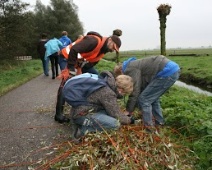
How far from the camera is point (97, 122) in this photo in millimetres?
4535

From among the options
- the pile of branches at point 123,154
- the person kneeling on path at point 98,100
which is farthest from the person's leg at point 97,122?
the pile of branches at point 123,154

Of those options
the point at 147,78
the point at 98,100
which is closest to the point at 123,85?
the point at 98,100

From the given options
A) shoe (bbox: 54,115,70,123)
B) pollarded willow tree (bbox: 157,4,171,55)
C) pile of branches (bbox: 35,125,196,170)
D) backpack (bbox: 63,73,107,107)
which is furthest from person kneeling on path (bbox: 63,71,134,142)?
pollarded willow tree (bbox: 157,4,171,55)

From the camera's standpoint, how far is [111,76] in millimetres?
4613

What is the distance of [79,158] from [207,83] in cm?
1604

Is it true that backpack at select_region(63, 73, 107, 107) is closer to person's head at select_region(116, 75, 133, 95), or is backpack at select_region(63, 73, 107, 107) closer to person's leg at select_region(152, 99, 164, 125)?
person's head at select_region(116, 75, 133, 95)

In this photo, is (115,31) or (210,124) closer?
(210,124)

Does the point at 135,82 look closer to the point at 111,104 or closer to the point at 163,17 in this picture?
the point at 111,104

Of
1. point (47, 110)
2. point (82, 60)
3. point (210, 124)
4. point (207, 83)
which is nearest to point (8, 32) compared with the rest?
point (207, 83)

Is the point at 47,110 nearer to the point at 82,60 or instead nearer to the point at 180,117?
the point at 82,60

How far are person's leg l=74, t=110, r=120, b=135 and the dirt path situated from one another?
1.70 feet

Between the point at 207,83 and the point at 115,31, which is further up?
the point at 115,31

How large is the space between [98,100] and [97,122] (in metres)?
0.33

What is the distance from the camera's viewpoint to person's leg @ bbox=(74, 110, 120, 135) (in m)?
4.52
